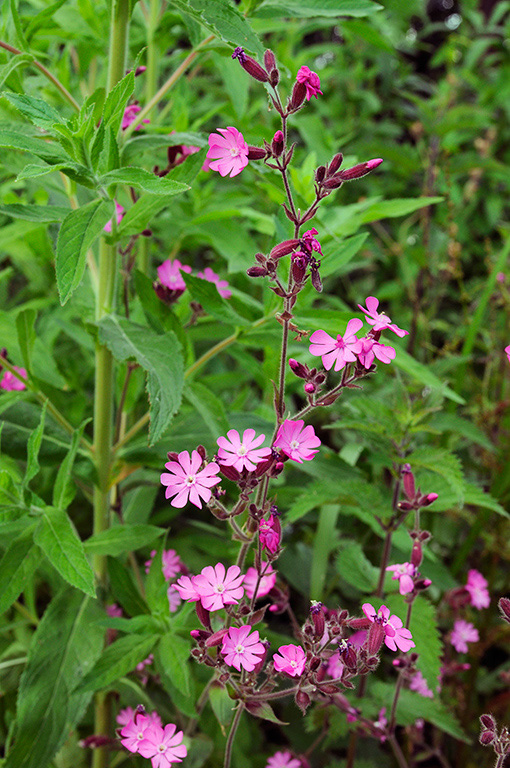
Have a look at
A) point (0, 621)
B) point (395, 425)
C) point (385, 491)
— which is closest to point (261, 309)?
point (395, 425)

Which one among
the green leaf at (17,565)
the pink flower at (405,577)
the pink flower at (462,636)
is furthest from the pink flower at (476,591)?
the green leaf at (17,565)

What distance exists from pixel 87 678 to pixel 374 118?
8.97ft

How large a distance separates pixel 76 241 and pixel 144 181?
99 mm

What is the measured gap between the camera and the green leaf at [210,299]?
0.90 metres

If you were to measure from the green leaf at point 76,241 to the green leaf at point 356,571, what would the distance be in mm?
601

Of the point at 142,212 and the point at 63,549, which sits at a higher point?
the point at 142,212

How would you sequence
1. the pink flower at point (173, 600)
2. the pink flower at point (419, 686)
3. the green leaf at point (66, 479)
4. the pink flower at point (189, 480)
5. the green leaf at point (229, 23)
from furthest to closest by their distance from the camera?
the pink flower at point (419, 686)
the pink flower at point (173, 600)
the green leaf at point (66, 479)
the green leaf at point (229, 23)
the pink flower at point (189, 480)

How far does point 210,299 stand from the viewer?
35.6 inches

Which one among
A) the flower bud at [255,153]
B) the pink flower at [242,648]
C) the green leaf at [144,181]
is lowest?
the pink flower at [242,648]

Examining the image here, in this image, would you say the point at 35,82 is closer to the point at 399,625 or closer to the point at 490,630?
the point at 399,625

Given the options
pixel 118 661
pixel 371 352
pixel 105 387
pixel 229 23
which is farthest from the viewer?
pixel 105 387

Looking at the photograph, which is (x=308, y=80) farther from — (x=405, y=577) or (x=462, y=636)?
(x=462, y=636)

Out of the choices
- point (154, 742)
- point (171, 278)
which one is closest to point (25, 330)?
point (171, 278)

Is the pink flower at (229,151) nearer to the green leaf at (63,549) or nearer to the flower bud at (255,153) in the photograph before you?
the flower bud at (255,153)
